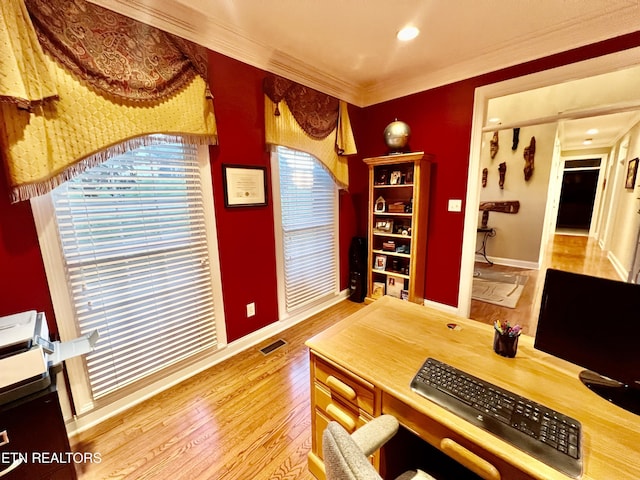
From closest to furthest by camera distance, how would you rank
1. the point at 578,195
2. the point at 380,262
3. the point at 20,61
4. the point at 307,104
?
the point at 20,61, the point at 307,104, the point at 380,262, the point at 578,195

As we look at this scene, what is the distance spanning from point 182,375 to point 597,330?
95.8 inches

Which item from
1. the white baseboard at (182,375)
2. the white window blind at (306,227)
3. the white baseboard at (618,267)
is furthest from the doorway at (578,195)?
the white baseboard at (182,375)

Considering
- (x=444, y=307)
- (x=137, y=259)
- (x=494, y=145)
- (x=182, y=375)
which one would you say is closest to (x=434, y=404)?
(x=137, y=259)

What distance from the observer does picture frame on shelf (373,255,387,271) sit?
321 centimetres

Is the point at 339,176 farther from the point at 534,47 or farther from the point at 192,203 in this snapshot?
the point at 534,47

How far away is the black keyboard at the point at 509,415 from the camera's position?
669 mm

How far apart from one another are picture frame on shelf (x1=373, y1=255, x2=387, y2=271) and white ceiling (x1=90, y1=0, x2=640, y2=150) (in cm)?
196

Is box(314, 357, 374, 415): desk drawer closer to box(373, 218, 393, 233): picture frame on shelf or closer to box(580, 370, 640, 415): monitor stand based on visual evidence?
box(580, 370, 640, 415): monitor stand

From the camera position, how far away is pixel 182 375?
2.07 meters

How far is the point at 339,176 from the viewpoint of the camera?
3.08 m

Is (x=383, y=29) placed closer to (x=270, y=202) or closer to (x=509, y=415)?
(x=270, y=202)

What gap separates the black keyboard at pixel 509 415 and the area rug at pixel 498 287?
3014 millimetres

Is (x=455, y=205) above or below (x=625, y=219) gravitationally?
above

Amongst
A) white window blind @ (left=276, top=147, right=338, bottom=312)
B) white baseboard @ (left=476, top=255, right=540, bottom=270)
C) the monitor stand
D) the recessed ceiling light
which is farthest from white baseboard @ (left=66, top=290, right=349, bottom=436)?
white baseboard @ (left=476, top=255, right=540, bottom=270)
